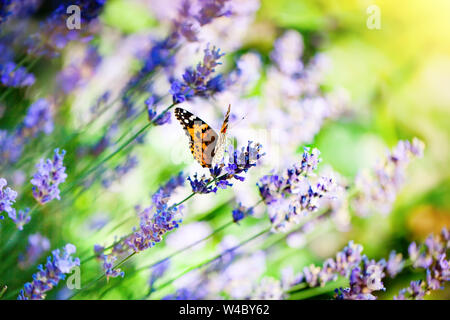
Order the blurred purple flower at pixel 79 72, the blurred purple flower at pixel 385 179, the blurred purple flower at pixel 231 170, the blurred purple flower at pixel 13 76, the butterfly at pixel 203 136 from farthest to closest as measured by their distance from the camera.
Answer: the blurred purple flower at pixel 79 72
the blurred purple flower at pixel 385 179
the blurred purple flower at pixel 13 76
the butterfly at pixel 203 136
the blurred purple flower at pixel 231 170

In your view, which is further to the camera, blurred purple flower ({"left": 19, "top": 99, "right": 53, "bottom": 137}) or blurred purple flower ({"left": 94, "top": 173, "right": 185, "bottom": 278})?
blurred purple flower ({"left": 19, "top": 99, "right": 53, "bottom": 137})

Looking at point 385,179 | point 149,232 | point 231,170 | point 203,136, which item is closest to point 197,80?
point 203,136

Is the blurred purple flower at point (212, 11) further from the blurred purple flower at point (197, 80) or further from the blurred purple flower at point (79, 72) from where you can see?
the blurred purple flower at point (79, 72)

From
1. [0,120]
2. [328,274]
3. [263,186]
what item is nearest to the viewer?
[263,186]

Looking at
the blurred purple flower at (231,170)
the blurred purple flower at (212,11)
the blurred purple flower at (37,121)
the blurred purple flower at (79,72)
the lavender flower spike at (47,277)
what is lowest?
the lavender flower spike at (47,277)

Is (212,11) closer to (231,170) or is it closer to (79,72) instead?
(231,170)

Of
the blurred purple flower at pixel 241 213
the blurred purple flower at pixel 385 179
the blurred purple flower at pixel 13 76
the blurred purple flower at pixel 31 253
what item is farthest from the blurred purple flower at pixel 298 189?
the blurred purple flower at pixel 13 76

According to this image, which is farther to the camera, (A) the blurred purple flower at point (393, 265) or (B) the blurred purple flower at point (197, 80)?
(A) the blurred purple flower at point (393, 265)

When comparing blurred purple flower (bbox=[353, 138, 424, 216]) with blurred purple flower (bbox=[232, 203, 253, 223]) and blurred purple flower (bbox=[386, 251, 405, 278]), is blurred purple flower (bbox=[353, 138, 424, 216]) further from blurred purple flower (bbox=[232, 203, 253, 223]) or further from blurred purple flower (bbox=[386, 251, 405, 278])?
blurred purple flower (bbox=[232, 203, 253, 223])

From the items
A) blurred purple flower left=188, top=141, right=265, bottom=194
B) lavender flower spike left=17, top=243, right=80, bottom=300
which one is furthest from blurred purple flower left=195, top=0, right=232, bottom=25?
lavender flower spike left=17, top=243, right=80, bottom=300
